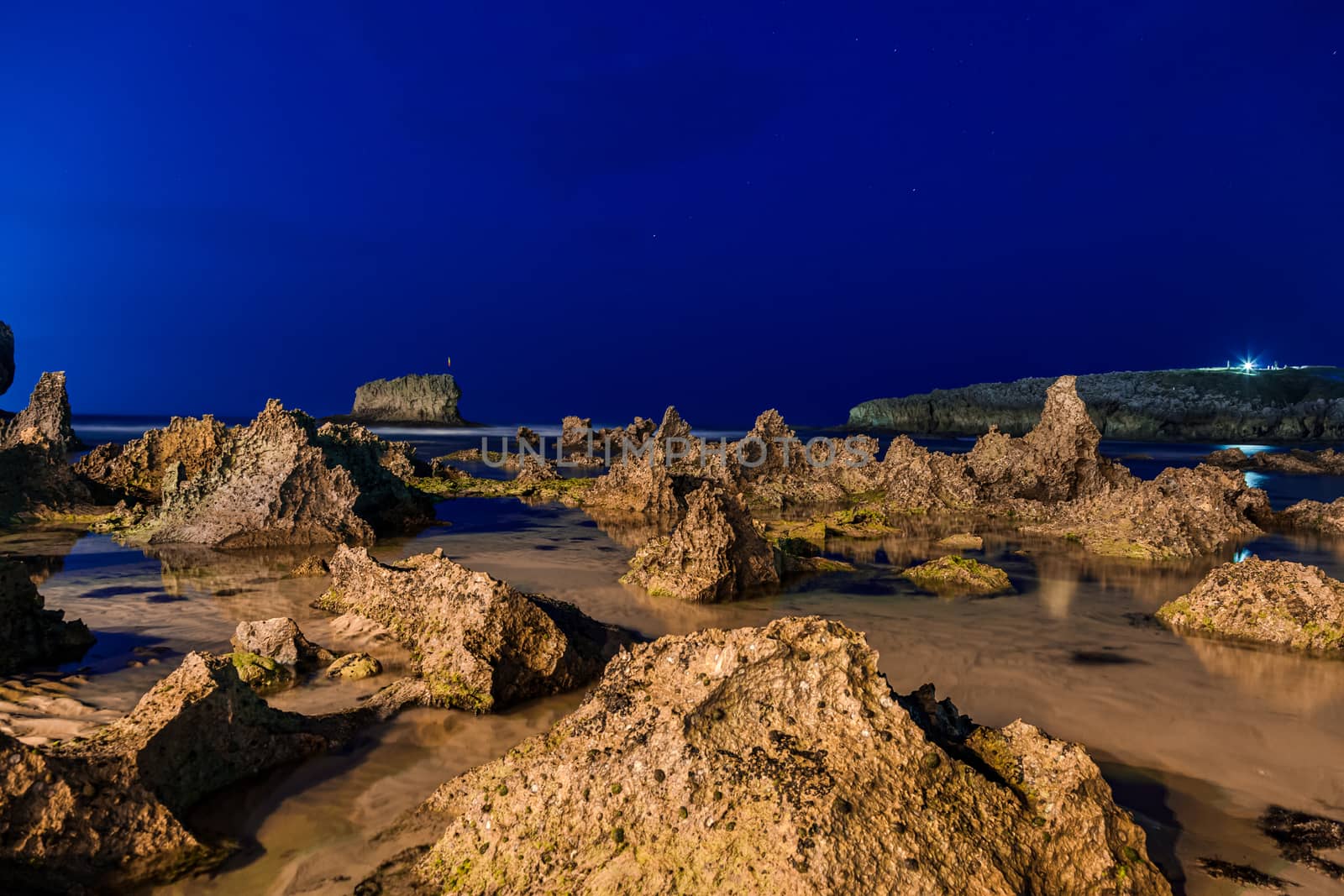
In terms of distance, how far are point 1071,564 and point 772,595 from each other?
14.1 feet

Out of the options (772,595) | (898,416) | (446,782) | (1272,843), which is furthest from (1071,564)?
(898,416)

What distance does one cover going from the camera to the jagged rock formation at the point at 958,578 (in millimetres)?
7891

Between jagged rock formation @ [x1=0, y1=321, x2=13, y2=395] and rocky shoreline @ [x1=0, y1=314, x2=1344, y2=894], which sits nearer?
rocky shoreline @ [x1=0, y1=314, x2=1344, y2=894]

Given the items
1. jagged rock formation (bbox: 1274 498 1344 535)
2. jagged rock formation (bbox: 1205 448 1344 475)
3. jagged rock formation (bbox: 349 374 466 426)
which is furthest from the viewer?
jagged rock formation (bbox: 349 374 466 426)

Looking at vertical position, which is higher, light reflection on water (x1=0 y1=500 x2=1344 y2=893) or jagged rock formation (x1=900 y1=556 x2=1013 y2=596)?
jagged rock formation (x1=900 y1=556 x2=1013 y2=596)

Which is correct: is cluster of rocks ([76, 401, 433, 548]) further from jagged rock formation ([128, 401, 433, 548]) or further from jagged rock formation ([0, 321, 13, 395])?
jagged rock formation ([0, 321, 13, 395])

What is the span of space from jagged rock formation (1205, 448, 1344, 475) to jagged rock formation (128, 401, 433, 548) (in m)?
25.3

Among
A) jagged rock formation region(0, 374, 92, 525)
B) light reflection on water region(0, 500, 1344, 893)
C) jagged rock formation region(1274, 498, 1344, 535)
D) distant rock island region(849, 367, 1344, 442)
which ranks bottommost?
light reflection on water region(0, 500, 1344, 893)

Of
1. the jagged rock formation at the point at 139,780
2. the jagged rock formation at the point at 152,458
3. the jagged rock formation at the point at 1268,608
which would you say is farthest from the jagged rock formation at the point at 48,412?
the jagged rock formation at the point at 1268,608

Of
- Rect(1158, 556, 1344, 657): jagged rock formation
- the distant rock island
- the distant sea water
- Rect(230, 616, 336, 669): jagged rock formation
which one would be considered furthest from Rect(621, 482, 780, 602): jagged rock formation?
the distant rock island

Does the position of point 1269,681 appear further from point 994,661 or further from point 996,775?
point 996,775

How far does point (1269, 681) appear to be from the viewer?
523 cm

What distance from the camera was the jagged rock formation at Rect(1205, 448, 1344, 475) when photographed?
23.7 meters

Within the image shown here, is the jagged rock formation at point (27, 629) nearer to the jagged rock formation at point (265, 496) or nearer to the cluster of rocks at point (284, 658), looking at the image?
the cluster of rocks at point (284, 658)
